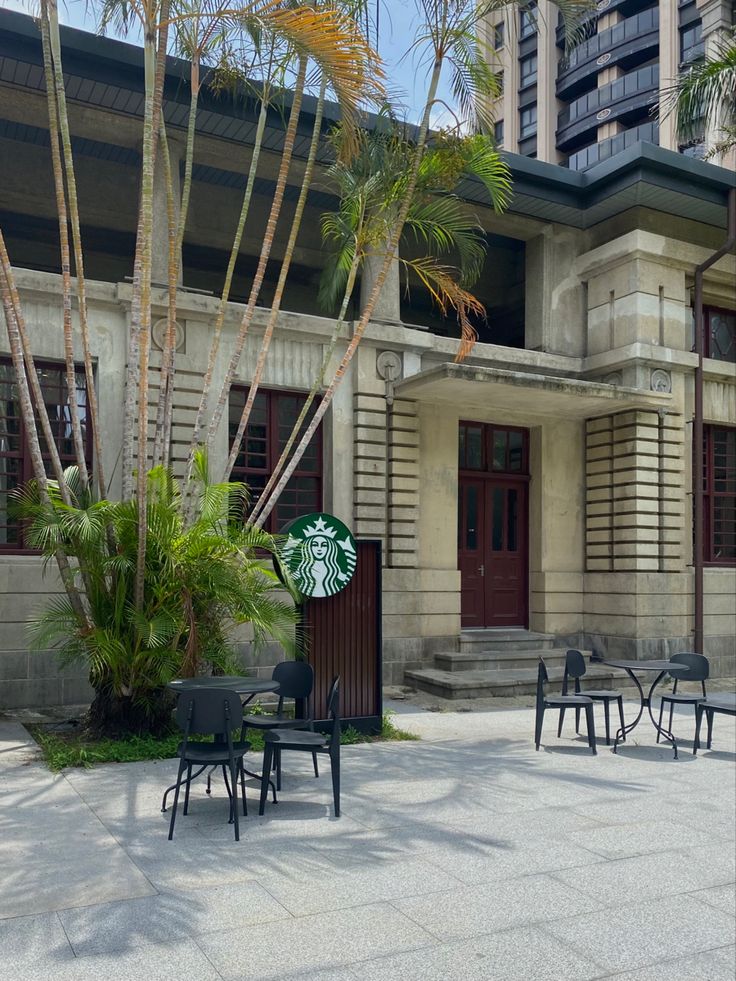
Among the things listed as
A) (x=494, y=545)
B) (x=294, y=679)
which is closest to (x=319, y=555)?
(x=294, y=679)

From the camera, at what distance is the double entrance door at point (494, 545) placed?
16703 mm

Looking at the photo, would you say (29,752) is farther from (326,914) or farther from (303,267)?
(303,267)

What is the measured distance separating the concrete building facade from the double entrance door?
0.14 ft

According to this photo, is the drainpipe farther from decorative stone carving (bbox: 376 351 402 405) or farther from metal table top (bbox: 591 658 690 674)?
decorative stone carving (bbox: 376 351 402 405)

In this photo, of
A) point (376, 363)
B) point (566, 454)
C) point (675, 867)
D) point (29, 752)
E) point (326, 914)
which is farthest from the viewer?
point (566, 454)

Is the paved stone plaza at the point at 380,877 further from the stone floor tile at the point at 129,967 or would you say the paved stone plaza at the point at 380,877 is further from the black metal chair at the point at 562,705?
the black metal chair at the point at 562,705

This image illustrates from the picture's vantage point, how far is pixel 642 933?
491cm

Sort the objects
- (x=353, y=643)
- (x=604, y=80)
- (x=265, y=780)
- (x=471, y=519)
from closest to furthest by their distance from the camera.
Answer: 1. (x=265, y=780)
2. (x=353, y=643)
3. (x=471, y=519)
4. (x=604, y=80)

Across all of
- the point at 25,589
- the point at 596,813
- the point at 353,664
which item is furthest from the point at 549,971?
the point at 25,589

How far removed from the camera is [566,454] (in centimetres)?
1741

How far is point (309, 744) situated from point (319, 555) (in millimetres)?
3074

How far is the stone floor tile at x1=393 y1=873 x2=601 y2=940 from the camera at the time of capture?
4.91 meters

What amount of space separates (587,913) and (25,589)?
907cm

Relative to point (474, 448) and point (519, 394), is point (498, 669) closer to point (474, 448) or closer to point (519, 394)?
point (474, 448)
